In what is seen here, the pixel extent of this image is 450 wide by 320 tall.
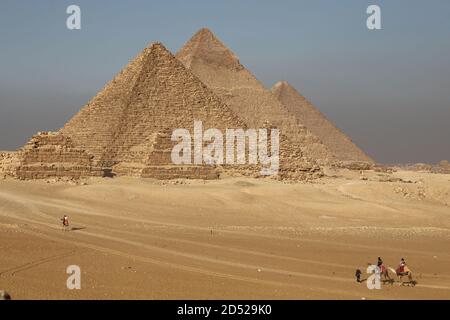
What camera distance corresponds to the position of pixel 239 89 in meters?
57.1

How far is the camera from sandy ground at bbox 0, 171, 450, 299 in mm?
10438

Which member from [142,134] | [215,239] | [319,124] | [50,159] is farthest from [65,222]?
[319,124]

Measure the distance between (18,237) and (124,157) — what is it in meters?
21.5

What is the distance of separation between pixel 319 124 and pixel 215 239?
179ft

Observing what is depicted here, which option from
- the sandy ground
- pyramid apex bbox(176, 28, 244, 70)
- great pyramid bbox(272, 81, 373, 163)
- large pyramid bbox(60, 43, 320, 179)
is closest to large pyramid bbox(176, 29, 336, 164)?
pyramid apex bbox(176, 28, 244, 70)

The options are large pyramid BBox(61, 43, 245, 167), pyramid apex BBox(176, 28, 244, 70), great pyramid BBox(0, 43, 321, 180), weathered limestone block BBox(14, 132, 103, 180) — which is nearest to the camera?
weathered limestone block BBox(14, 132, 103, 180)

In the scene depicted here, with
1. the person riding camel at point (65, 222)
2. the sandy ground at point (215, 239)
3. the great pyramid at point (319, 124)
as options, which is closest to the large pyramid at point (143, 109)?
the sandy ground at point (215, 239)

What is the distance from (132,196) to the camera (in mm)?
25031

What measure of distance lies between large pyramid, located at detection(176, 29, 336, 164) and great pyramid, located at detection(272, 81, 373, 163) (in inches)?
330

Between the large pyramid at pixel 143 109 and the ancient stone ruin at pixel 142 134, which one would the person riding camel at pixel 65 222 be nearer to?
the ancient stone ruin at pixel 142 134

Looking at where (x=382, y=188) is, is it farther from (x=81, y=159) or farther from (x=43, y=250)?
(x=43, y=250)

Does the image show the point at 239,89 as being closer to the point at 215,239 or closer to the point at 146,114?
the point at 146,114

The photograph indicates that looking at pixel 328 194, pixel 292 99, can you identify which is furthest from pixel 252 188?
pixel 292 99

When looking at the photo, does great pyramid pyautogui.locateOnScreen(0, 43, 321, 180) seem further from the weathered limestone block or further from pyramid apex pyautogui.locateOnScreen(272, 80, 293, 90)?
pyramid apex pyautogui.locateOnScreen(272, 80, 293, 90)
